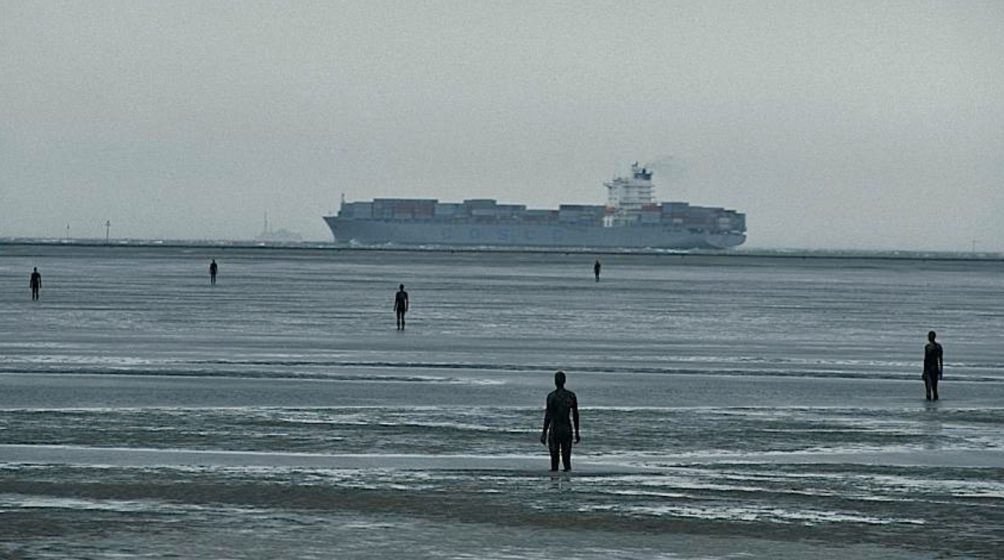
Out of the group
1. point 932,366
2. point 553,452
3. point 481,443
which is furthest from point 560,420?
point 932,366

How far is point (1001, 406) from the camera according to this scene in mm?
27922

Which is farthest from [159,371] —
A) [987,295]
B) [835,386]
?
[987,295]

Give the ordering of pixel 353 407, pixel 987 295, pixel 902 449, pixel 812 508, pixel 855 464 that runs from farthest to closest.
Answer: pixel 987 295, pixel 353 407, pixel 902 449, pixel 855 464, pixel 812 508

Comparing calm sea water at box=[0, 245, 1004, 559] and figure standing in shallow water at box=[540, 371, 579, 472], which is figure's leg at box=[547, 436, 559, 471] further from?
calm sea water at box=[0, 245, 1004, 559]

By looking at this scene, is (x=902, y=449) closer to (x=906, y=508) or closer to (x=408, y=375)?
(x=906, y=508)

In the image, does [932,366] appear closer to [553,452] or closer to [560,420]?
[553,452]

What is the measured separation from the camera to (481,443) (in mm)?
22062

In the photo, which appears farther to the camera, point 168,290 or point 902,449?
point 168,290

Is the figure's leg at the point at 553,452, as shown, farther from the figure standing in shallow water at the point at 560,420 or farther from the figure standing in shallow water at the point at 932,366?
the figure standing in shallow water at the point at 932,366

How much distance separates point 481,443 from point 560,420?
3.50 metres

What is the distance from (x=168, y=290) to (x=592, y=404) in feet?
173

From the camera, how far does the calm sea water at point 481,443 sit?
50.3ft

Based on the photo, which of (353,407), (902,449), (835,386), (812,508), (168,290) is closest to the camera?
(812,508)

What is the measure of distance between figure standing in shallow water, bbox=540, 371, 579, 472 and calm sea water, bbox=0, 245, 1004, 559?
1.14ft
